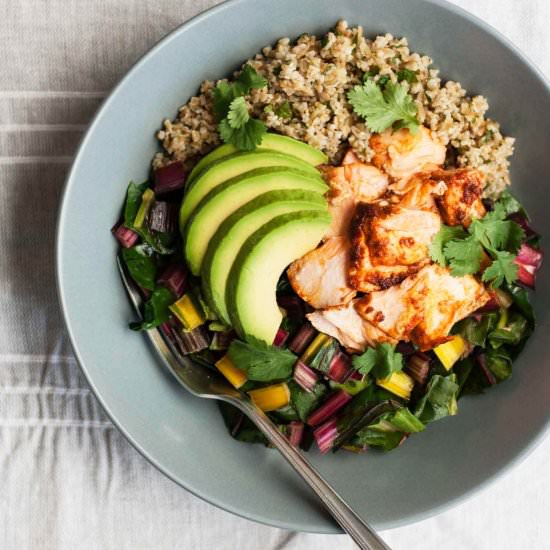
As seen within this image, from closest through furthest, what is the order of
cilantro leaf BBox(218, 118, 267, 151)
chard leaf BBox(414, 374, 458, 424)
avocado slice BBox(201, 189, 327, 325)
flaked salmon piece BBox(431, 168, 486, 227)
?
avocado slice BBox(201, 189, 327, 325) < cilantro leaf BBox(218, 118, 267, 151) < flaked salmon piece BBox(431, 168, 486, 227) < chard leaf BBox(414, 374, 458, 424)

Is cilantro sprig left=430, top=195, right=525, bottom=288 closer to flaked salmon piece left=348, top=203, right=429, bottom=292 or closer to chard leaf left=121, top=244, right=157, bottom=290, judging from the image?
flaked salmon piece left=348, top=203, right=429, bottom=292

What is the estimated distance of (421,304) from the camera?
9.52 feet

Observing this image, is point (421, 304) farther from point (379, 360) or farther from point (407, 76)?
point (407, 76)

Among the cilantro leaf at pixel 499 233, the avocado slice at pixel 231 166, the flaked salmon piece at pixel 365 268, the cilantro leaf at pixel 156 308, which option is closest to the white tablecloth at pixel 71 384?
the cilantro leaf at pixel 156 308

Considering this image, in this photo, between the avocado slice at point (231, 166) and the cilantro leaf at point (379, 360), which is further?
the cilantro leaf at point (379, 360)

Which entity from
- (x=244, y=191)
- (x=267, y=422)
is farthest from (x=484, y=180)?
(x=267, y=422)

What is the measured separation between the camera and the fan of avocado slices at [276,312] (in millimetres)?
2689

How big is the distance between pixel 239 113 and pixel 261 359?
0.95 meters

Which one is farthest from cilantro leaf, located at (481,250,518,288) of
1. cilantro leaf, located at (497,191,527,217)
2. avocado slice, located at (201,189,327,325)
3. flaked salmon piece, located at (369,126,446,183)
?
avocado slice, located at (201,189,327,325)

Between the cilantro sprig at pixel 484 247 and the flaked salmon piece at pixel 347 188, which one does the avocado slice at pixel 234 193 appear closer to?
the flaked salmon piece at pixel 347 188

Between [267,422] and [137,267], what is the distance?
0.81m

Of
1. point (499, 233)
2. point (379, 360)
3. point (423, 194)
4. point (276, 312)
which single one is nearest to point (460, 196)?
point (423, 194)

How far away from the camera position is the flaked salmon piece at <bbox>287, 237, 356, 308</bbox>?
9.39 ft

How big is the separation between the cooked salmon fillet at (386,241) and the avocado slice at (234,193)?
258 mm
